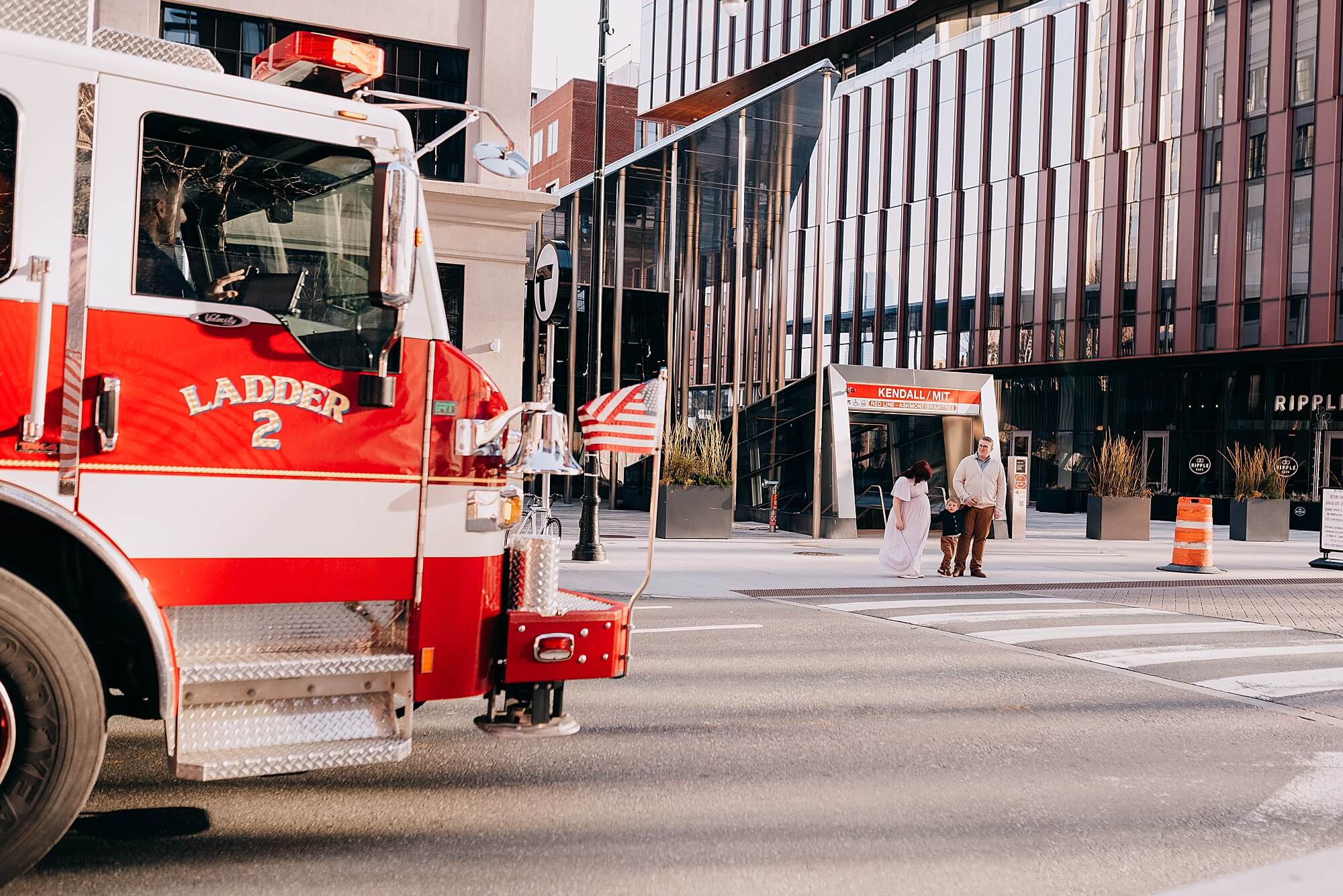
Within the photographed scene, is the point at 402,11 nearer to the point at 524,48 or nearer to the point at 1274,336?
the point at 524,48

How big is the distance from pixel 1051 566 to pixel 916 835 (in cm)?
1376

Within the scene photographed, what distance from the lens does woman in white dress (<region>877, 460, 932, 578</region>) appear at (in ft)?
51.0

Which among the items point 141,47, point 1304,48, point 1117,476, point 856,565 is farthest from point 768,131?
point 141,47

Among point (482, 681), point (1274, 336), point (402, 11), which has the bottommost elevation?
point (482, 681)

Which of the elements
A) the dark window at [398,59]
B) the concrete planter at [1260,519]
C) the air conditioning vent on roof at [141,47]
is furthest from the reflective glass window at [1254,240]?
the air conditioning vent on roof at [141,47]

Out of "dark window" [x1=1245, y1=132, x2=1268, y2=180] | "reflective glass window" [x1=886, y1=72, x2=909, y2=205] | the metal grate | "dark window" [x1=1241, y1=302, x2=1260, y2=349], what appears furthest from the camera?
"reflective glass window" [x1=886, y1=72, x2=909, y2=205]

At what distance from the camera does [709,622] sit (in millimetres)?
11375

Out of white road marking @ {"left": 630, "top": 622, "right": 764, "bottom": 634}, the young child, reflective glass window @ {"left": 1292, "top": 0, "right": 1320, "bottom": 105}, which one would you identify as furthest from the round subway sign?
reflective glass window @ {"left": 1292, "top": 0, "right": 1320, "bottom": 105}

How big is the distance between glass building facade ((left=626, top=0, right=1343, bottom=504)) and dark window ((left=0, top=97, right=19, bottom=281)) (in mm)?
24319

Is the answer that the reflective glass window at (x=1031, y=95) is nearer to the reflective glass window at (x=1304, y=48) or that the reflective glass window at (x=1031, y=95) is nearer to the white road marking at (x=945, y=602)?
the reflective glass window at (x=1304, y=48)

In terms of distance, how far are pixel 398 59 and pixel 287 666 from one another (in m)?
16.0

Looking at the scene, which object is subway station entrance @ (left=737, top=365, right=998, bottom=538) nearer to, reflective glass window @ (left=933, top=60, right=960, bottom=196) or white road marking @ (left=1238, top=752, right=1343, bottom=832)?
white road marking @ (left=1238, top=752, right=1343, bottom=832)

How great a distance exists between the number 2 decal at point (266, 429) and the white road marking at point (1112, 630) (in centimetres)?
757

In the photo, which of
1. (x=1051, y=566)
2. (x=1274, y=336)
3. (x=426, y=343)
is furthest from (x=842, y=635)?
(x=1274, y=336)
